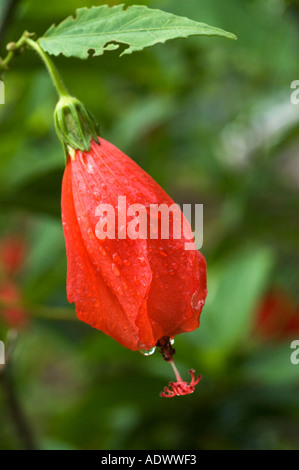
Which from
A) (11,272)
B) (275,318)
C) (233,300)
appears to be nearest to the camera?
(233,300)

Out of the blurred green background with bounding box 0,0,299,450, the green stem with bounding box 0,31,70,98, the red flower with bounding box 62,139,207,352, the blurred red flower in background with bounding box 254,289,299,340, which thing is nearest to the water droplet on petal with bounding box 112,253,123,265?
the red flower with bounding box 62,139,207,352

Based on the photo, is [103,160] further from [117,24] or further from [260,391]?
[260,391]

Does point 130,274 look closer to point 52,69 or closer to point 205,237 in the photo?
point 52,69

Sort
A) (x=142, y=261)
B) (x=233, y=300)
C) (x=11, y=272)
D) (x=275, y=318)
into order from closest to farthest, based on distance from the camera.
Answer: (x=142, y=261)
(x=233, y=300)
(x=275, y=318)
(x=11, y=272)

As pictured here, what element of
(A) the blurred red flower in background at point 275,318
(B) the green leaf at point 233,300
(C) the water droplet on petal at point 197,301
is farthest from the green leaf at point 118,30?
(A) the blurred red flower in background at point 275,318

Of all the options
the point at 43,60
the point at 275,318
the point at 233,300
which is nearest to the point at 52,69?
the point at 43,60

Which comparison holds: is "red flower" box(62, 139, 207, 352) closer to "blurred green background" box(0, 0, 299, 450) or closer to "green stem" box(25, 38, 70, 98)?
"green stem" box(25, 38, 70, 98)
